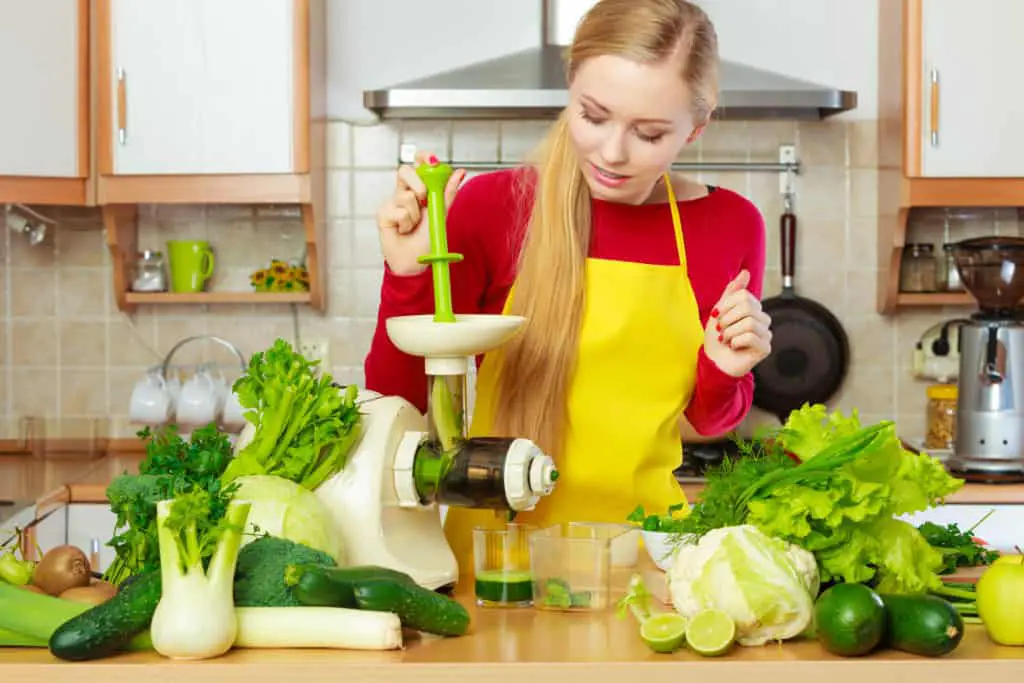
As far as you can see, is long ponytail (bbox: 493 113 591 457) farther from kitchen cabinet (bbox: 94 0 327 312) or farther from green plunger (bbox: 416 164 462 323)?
kitchen cabinet (bbox: 94 0 327 312)

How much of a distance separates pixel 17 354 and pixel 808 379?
213 centimetres

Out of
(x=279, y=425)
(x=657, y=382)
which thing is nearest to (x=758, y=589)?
(x=279, y=425)

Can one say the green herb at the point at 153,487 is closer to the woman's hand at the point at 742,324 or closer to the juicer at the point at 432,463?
the juicer at the point at 432,463

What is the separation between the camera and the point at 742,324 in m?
1.75

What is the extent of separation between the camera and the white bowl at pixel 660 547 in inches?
60.8

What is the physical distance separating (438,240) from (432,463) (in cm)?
26

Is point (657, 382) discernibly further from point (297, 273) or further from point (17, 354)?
point (17, 354)

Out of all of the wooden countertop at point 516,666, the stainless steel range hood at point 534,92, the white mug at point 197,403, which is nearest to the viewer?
the wooden countertop at point 516,666

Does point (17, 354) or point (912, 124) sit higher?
point (912, 124)

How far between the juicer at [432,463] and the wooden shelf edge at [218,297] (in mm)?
2099

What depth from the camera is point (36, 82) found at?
3.43m

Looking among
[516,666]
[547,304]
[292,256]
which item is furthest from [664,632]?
[292,256]

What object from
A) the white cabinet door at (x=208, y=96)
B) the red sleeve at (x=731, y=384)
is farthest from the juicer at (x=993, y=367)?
the white cabinet door at (x=208, y=96)

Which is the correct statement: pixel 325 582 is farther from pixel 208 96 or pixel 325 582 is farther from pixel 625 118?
pixel 208 96
